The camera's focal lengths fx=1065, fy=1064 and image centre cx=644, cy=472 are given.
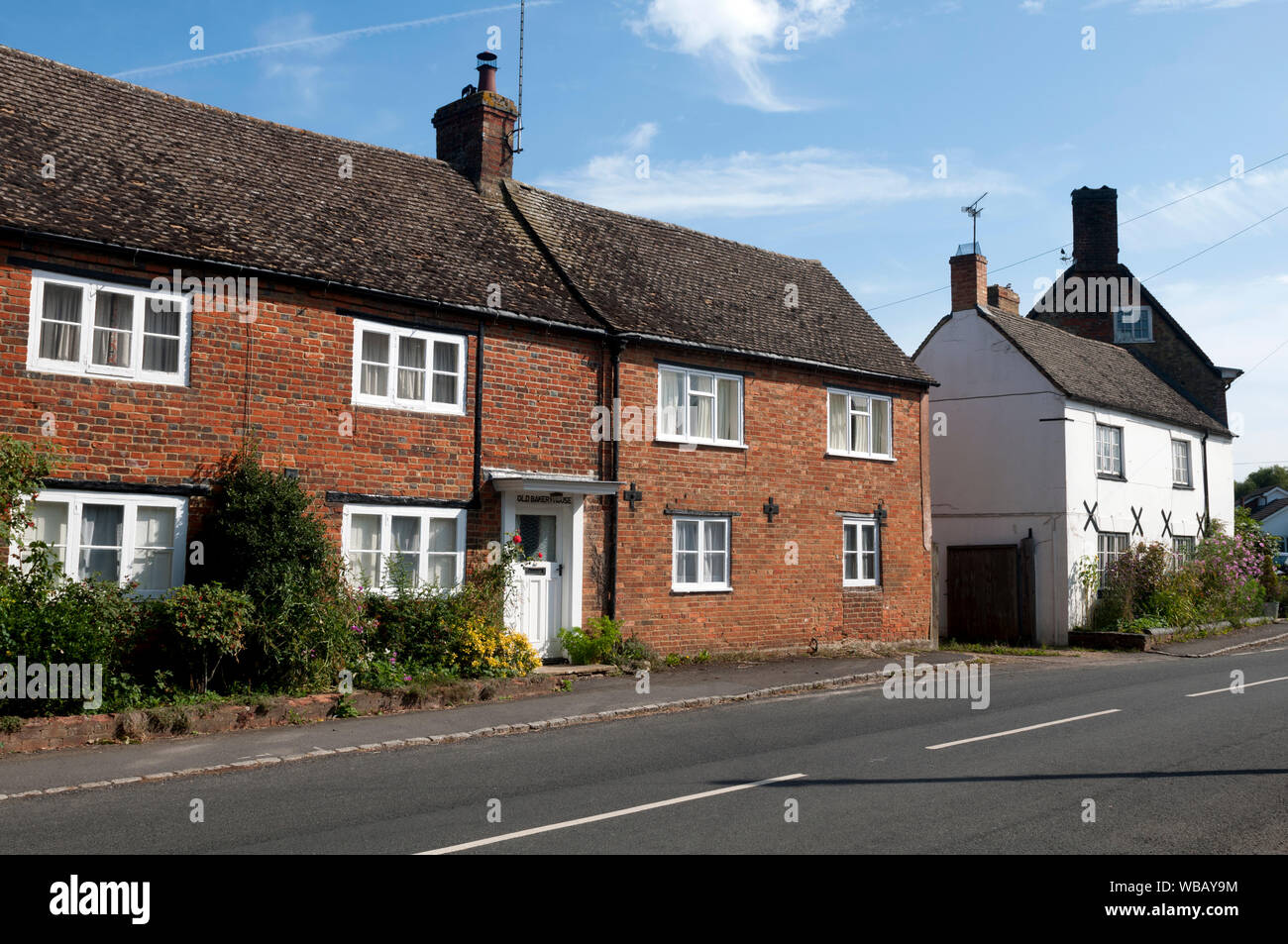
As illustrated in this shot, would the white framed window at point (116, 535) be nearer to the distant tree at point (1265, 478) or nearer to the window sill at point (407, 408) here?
the window sill at point (407, 408)

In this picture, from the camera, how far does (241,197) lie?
15.2m

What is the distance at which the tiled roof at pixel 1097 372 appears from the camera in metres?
26.4

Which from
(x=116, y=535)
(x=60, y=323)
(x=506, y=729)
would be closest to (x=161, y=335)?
(x=60, y=323)

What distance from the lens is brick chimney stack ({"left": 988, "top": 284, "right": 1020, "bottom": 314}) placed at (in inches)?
1168

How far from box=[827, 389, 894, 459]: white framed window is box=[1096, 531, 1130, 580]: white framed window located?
26.1ft

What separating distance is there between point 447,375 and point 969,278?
55.3 ft

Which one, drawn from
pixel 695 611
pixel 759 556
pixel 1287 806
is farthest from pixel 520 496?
pixel 1287 806

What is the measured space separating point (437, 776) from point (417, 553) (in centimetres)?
637

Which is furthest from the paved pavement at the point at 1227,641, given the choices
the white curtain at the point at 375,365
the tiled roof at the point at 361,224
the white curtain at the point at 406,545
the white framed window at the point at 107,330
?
the white framed window at the point at 107,330

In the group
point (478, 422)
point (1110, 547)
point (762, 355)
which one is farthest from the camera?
point (1110, 547)

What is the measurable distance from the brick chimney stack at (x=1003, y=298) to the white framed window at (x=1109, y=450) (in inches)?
178

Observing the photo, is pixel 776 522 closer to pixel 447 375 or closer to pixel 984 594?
pixel 447 375

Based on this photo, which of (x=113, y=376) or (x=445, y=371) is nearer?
(x=113, y=376)

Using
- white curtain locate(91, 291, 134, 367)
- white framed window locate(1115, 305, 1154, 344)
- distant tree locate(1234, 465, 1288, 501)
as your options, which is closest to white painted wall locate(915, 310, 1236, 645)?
white framed window locate(1115, 305, 1154, 344)
